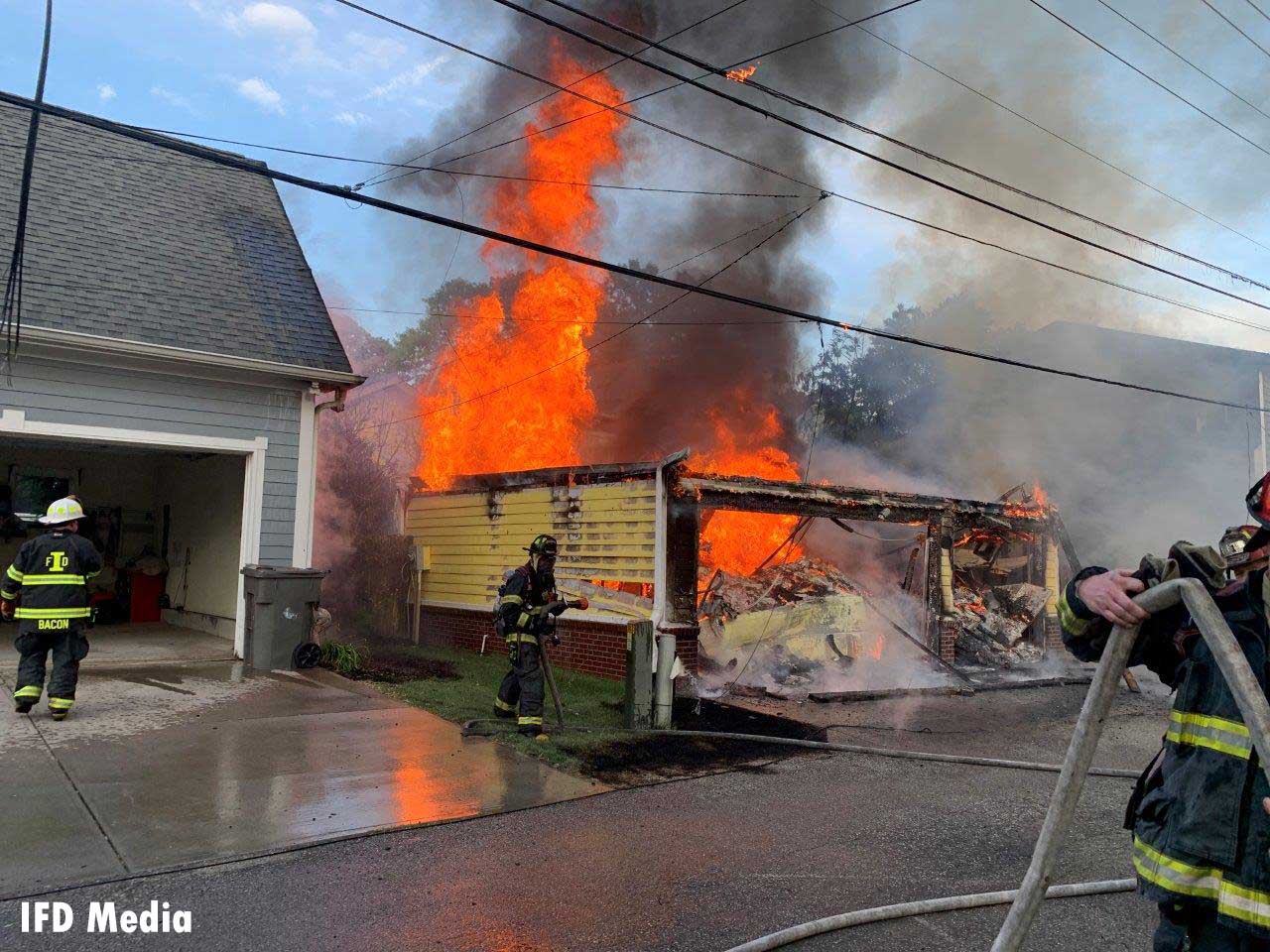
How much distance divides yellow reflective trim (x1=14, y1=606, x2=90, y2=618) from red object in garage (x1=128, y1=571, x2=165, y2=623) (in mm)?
7611

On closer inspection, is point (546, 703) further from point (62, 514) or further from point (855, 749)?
point (62, 514)

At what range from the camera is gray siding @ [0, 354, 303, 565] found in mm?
9047

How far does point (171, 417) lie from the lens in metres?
9.80

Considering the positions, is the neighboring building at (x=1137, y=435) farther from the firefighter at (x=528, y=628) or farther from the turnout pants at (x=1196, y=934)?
the turnout pants at (x=1196, y=934)

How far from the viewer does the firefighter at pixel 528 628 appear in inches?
276

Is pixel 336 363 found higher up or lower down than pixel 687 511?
higher up

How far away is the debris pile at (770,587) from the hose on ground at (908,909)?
703 cm

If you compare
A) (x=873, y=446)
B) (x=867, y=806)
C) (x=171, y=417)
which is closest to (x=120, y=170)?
(x=171, y=417)

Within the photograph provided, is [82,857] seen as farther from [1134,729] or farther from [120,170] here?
[120,170]

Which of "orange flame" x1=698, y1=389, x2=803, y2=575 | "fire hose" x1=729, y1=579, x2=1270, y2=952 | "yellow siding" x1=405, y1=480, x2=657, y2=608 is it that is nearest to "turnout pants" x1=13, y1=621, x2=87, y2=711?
"yellow siding" x1=405, y1=480, x2=657, y2=608

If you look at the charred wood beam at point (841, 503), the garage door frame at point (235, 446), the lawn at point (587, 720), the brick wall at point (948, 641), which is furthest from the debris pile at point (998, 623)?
the garage door frame at point (235, 446)

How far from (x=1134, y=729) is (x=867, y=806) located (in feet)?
15.7

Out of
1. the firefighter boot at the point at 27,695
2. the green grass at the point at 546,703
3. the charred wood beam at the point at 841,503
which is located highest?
the charred wood beam at the point at 841,503

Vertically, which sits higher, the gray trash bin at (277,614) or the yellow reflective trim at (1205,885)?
the yellow reflective trim at (1205,885)
